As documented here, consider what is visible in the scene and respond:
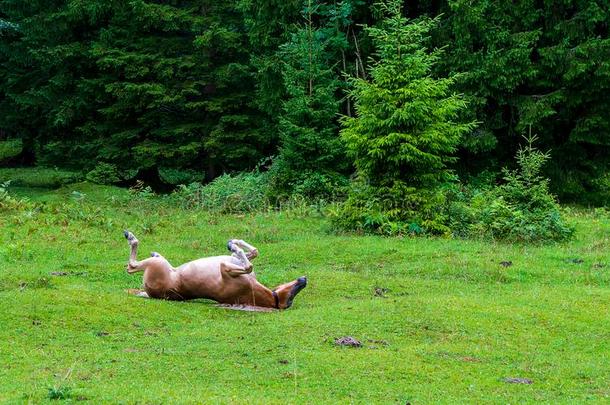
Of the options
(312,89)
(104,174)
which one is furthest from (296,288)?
(104,174)

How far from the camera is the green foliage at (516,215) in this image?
17.5m

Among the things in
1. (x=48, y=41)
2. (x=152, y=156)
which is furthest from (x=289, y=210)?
(x=48, y=41)

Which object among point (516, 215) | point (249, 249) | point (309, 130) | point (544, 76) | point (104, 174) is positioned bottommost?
point (104, 174)

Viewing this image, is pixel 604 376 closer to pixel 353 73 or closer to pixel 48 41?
pixel 353 73

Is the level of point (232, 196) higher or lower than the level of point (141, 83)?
lower

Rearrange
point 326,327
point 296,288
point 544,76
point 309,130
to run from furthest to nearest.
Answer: point 544,76 < point 309,130 < point 296,288 < point 326,327

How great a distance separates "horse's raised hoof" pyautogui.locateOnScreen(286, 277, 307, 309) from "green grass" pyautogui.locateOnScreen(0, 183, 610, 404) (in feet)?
0.46

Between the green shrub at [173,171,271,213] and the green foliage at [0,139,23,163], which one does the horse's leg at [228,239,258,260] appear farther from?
the green foliage at [0,139,23,163]

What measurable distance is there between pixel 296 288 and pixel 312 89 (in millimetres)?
14983

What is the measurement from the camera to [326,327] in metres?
10.4

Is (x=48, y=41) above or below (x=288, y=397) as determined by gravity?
above

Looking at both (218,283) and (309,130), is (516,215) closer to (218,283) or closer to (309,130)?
(218,283)

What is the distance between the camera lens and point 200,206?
79.8 feet

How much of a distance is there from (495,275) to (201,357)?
6733mm
